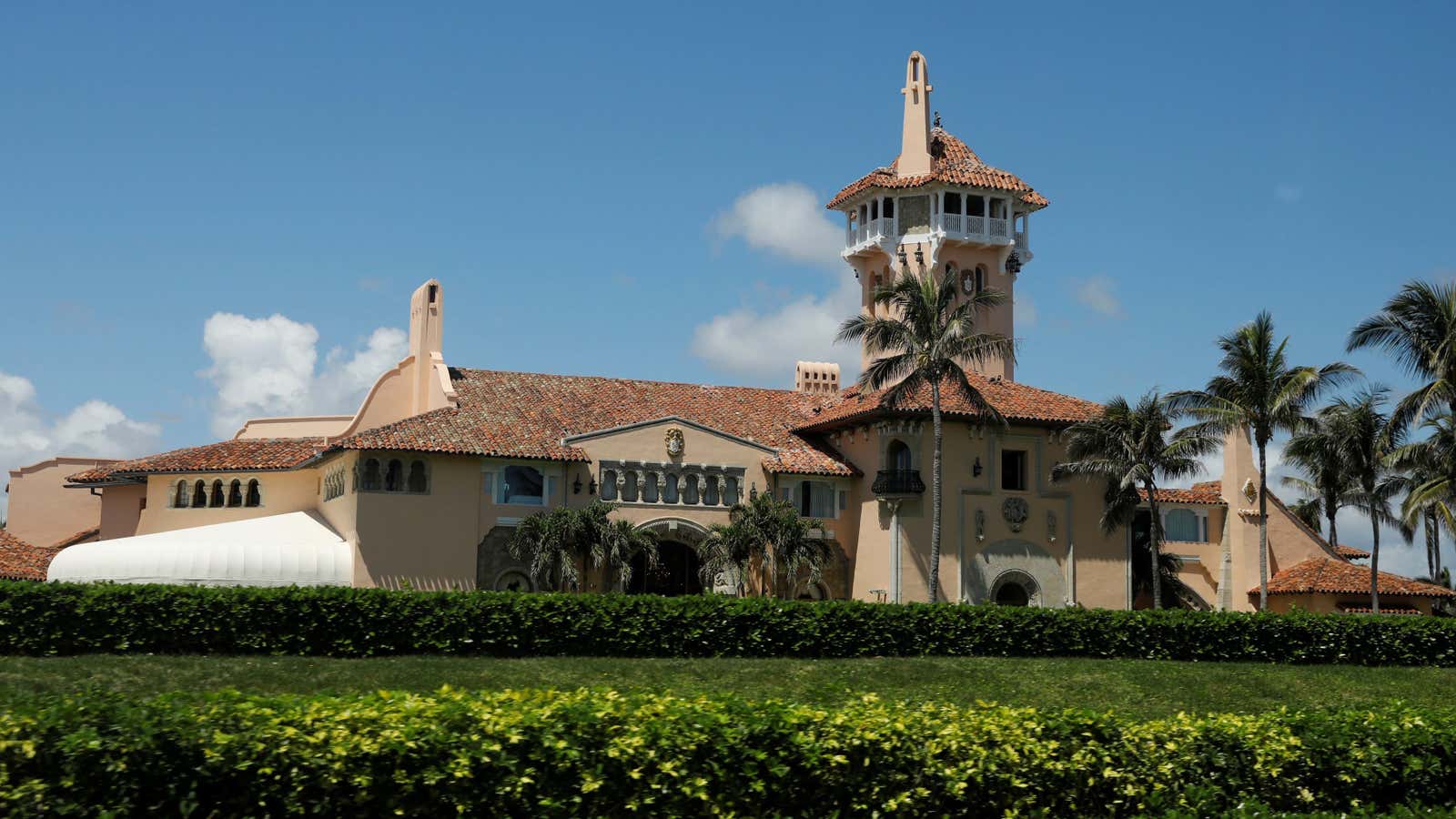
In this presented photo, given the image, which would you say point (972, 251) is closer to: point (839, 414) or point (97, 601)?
point (839, 414)

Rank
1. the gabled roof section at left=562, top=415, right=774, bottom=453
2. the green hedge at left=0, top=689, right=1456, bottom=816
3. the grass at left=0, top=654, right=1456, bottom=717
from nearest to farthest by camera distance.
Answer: the green hedge at left=0, top=689, right=1456, bottom=816, the grass at left=0, top=654, right=1456, bottom=717, the gabled roof section at left=562, top=415, right=774, bottom=453

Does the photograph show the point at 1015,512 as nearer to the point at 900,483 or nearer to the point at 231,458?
the point at 900,483

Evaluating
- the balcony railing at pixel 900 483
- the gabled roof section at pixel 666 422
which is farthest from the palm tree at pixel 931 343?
the gabled roof section at pixel 666 422

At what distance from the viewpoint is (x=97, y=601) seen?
32.2 meters

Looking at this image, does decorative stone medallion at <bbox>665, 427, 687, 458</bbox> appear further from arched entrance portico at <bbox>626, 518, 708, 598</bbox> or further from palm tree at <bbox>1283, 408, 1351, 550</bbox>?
palm tree at <bbox>1283, 408, 1351, 550</bbox>

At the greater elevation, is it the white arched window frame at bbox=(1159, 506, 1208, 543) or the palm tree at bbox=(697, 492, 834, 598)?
the white arched window frame at bbox=(1159, 506, 1208, 543)

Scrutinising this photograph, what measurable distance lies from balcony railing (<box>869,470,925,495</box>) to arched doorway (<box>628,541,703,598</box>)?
641 centimetres

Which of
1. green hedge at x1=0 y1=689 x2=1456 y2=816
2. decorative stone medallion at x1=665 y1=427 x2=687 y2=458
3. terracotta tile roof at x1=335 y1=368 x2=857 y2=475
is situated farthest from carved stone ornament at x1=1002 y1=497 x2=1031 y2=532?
green hedge at x1=0 y1=689 x2=1456 y2=816

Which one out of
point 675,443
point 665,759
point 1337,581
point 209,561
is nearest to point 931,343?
point 675,443

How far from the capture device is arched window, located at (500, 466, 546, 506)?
147ft

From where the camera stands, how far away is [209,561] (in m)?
41.2

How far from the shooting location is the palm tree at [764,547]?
148 feet

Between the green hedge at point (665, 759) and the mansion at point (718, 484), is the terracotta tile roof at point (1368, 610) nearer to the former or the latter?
the mansion at point (718, 484)

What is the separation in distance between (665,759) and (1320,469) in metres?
49.3
